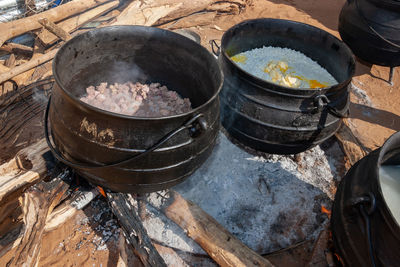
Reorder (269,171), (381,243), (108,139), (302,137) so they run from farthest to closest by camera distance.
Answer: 1. (269,171)
2. (302,137)
3. (108,139)
4. (381,243)

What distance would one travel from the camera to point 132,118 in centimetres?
183

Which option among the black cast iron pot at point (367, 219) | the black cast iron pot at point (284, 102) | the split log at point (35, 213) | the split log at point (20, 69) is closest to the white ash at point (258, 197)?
the black cast iron pot at point (284, 102)

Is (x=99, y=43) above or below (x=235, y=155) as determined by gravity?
above

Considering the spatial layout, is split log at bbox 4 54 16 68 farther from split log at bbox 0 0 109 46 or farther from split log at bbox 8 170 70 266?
split log at bbox 8 170 70 266

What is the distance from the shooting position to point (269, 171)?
3545 mm

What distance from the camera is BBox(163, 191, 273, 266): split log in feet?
7.84

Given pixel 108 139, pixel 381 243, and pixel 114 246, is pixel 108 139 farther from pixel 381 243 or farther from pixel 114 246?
pixel 381 243

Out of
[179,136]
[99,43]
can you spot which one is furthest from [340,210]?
[99,43]

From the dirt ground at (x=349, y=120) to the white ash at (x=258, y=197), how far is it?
0.38 m

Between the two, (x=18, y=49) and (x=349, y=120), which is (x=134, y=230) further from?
(x=18, y=49)

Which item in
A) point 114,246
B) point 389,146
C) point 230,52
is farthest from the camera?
point 230,52

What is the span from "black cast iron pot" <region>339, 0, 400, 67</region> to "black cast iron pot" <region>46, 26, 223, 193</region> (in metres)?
3.74

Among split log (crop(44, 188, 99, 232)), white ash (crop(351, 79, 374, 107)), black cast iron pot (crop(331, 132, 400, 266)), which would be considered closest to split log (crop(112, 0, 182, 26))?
split log (crop(44, 188, 99, 232))

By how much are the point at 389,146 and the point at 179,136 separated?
1667 mm
